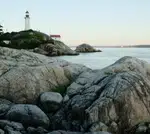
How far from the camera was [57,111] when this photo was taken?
643 inches

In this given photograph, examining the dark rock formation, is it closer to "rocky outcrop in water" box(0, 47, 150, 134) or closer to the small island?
the small island

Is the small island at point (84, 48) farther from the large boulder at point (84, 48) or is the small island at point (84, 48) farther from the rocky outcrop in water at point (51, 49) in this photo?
the rocky outcrop in water at point (51, 49)

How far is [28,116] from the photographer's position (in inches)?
596

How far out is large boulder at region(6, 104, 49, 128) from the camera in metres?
15.1

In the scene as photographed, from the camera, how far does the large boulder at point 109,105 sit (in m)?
14.8

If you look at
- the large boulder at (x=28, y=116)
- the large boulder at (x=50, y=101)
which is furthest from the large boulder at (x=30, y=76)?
the large boulder at (x=28, y=116)

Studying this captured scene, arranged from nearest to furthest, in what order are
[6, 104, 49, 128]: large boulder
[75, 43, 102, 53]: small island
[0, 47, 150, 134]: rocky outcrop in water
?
[0, 47, 150, 134]: rocky outcrop in water, [6, 104, 49, 128]: large boulder, [75, 43, 102, 53]: small island

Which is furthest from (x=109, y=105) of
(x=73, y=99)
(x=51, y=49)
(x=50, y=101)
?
(x=51, y=49)

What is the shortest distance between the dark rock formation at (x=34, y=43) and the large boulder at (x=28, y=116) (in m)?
71.9

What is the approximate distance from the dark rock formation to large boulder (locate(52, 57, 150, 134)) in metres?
71.6

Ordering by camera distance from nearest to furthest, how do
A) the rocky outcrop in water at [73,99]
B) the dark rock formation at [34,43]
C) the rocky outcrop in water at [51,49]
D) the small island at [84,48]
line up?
1. the rocky outcrop in water at [73,99]
2. the rocky outcrop in water at [51,49]
3. the dark rock formation at [34,43]
4. the small island at [84,48]

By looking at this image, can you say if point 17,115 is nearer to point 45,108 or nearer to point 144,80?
point 45,108

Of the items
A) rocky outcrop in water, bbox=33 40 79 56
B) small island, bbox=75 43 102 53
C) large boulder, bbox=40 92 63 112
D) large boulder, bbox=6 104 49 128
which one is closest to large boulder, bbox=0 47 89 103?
large boulder, bbox=40 92 63 112

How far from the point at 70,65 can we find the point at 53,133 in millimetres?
8006
